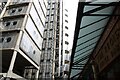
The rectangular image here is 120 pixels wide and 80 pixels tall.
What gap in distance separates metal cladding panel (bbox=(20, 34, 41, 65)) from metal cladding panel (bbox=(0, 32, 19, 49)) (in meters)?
0.91

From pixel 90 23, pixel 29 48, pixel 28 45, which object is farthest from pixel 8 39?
pixel 90 23

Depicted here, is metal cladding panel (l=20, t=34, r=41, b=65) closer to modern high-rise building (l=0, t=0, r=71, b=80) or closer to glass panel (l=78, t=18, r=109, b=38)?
modern high-rise building (l=0, t=0, r=71, b=80)

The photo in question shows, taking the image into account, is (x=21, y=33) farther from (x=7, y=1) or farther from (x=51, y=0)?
(x=51, y=0)

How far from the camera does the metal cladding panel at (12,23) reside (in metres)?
21.1

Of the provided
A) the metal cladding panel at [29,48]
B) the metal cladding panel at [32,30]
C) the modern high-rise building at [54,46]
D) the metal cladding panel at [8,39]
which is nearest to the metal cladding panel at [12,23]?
the metal cladding panel at [32,30]

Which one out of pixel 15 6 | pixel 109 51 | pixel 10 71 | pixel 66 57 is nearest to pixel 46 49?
pixel 66 57

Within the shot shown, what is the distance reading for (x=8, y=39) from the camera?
65.6ft

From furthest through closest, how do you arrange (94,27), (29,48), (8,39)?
(29,48) < (8,39) < (94,27)

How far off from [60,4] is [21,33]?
86.9 feet

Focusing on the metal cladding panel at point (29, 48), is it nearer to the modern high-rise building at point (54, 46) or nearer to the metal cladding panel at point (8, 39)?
the metal cladding panel at point (8, 39)

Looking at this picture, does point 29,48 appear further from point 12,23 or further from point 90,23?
point 90,23

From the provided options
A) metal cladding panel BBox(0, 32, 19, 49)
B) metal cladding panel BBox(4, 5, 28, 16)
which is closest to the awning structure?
metal cladding panel BBox(0, 32, 19, 49)

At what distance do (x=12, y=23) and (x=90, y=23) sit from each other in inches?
Answer: 676

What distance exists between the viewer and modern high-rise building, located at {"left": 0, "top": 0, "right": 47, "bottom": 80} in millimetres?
18938
